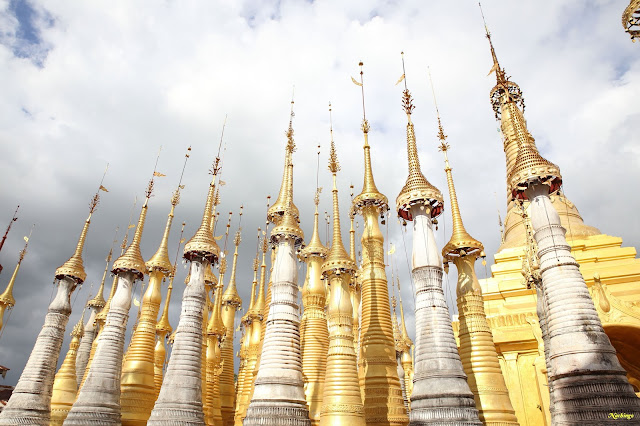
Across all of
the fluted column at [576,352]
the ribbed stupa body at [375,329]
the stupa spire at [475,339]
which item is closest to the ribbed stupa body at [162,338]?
the ribbed stupa body at [375,329]

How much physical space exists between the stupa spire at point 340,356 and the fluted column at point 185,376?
5598 millimetres

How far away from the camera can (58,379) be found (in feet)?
90.8

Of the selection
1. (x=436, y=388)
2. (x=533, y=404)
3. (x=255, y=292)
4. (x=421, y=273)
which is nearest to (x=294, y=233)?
(x=421, y=273)

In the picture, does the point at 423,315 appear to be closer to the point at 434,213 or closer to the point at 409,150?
the point at 434,213

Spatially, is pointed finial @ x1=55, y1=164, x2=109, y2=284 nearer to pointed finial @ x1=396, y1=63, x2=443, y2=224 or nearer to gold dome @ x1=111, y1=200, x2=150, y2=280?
gold dome @ x1=111, y1=200, x2=150, y2=280

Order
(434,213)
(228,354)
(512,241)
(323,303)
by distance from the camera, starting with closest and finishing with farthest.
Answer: (434,213) → (323,303) → (228,354) → (512,241)

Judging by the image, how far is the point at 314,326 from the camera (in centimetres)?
2636

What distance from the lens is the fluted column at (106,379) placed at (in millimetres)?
20000

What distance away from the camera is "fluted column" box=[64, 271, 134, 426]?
20.0m

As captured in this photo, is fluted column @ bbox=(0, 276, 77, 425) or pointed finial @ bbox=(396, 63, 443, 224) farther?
fluted column @ bbox=(0, 276, 77, 425)

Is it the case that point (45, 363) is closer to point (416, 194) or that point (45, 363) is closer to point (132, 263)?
point (132, 263)

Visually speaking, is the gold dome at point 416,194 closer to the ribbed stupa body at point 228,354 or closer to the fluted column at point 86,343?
the ribbed stupa body at point 228,354

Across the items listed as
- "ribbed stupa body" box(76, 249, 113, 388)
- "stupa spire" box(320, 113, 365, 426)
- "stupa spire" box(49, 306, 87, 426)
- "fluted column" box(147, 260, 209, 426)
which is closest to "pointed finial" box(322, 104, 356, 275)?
"stupa spire" box(320, 113, 365, 426)

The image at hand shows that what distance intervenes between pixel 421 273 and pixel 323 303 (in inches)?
478
